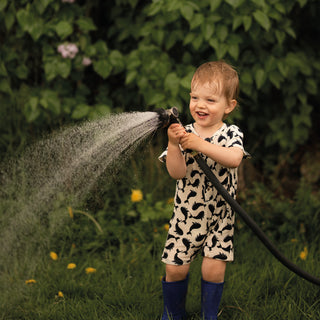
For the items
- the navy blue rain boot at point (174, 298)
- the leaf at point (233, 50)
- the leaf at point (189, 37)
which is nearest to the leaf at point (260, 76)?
the leaf at point (233, 50)

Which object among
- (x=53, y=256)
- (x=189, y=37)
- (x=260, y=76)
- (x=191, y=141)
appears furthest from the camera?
(x=260, y=76)

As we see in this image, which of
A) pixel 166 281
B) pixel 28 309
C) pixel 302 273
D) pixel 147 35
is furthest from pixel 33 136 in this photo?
pixel 302 273

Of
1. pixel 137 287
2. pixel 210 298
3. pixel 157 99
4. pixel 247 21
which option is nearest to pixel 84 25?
pixel 157 99

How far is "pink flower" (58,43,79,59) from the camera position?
9.82ft

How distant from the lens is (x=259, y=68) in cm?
301

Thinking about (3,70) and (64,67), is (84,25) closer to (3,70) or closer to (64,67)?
(64,67)

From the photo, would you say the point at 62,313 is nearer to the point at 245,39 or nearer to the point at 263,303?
the point at 263,303

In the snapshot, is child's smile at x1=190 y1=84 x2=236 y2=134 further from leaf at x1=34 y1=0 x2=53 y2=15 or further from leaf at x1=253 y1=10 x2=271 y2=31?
leaf at x1=34 y1=0 x2=53 y2=15

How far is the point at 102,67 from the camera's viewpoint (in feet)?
9.91

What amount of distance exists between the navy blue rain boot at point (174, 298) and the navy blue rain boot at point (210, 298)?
92mm

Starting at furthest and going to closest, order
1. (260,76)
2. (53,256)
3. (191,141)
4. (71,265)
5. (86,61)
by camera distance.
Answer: (86,61)
(260,76)
(53,256)
(71,265)
(191,141)

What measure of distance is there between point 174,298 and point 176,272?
0.43 ft

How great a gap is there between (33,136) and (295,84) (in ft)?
6.07

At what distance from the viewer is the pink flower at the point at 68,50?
118 inches
